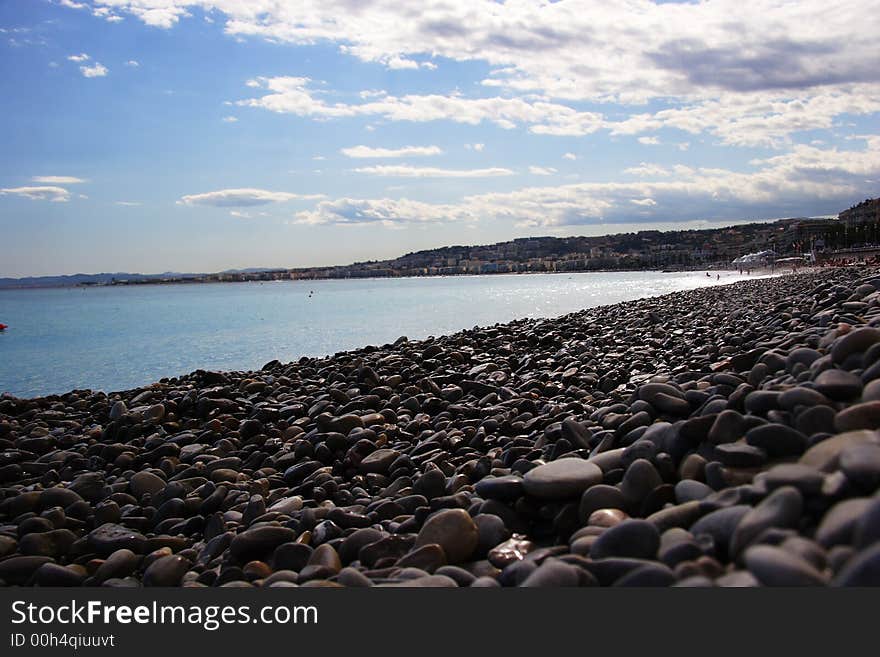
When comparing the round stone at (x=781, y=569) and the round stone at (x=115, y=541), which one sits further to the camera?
the round stone at (x=115, y=541)

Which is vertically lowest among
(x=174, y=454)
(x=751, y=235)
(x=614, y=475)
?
(x=174, y=454)

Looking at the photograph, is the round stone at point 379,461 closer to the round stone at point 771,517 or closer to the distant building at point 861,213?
the round stone at point 771,517

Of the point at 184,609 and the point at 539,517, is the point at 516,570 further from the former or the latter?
the point at 184,609

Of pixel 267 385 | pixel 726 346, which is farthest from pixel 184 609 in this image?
pixel 267 385

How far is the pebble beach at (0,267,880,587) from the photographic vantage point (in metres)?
2.43

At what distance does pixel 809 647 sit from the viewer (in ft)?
7.07

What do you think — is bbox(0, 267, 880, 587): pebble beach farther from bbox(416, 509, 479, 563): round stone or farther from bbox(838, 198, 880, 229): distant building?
bbox(838, 198, 880, 229): distant building

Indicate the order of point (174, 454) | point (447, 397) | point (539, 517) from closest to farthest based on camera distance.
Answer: point (539, 517)
point (174, 454)
point (447, 397)

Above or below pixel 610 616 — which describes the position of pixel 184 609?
below

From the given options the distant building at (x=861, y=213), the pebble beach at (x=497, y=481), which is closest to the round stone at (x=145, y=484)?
the pebble beach at (x=497, y=481)

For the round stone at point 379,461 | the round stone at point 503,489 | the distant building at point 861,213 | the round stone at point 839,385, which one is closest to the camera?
the round stone at point 839,385

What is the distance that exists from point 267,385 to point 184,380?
2.76 m

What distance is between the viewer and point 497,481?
3.73 meters

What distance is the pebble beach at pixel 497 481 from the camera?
2.43 m
